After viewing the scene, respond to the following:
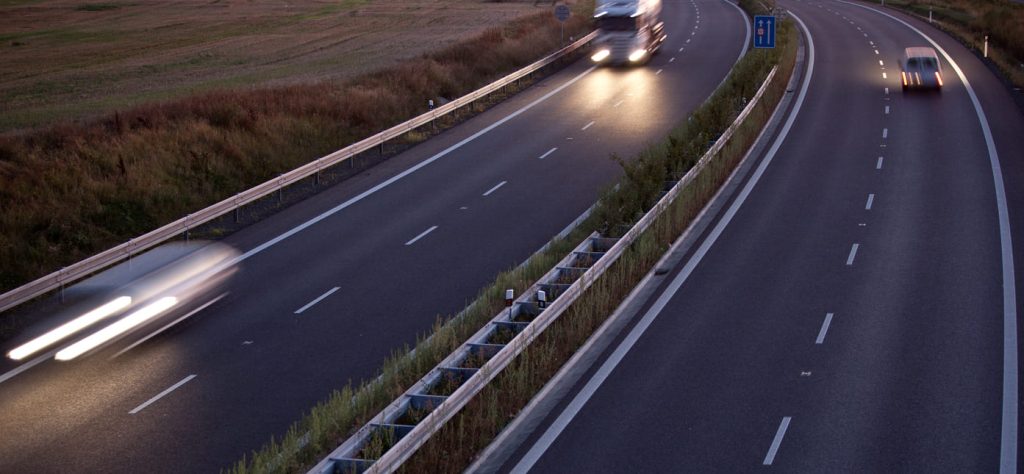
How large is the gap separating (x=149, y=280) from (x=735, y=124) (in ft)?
60.1

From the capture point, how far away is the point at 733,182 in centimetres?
3058

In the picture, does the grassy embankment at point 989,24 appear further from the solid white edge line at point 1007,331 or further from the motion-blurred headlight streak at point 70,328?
the motion-blurred headlight streak at point 70,328

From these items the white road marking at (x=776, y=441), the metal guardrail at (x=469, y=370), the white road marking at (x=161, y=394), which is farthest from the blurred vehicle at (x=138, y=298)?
the white road marking at (x=776, y=441)

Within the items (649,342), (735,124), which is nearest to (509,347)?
(649,342)

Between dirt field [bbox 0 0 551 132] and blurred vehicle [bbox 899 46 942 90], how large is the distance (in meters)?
22.5

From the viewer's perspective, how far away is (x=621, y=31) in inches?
1988

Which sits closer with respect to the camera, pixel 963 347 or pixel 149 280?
pixel 963 347

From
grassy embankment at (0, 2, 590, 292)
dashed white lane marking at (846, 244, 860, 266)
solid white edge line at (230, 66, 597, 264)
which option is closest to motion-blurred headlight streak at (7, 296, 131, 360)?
grassy embankment at (0, 2, 590, 292)

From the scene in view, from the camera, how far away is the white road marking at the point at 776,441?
13938 mm

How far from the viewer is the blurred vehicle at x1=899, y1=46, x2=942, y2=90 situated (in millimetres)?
44312

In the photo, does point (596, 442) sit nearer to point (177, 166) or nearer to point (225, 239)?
point (225, 239)

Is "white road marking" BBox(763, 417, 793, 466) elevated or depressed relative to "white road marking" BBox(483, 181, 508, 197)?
elevated

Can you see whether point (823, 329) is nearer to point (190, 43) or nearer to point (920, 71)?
point (920, 71)

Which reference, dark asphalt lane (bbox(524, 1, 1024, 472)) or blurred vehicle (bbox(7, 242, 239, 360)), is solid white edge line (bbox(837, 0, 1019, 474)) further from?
blurred vehicle (bbox(7, 242, 239, 360))
